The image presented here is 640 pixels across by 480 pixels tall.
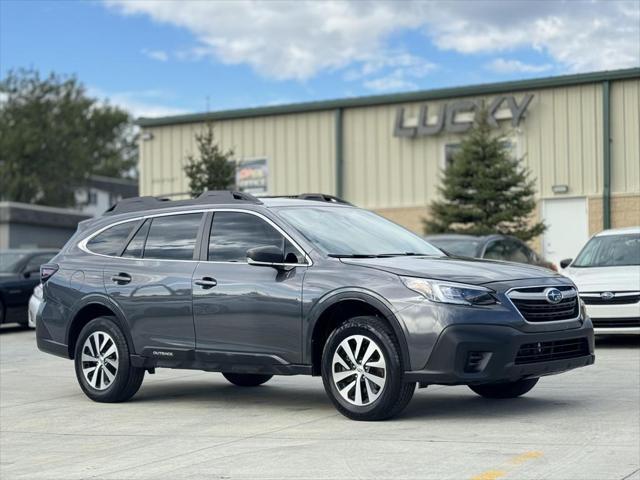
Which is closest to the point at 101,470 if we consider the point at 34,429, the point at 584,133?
the point at 34,429

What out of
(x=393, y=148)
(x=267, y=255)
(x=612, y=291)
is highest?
(x=393, y=148)

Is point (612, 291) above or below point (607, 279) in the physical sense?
below

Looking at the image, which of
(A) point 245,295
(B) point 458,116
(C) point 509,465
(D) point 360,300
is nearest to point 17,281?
(A) point 245,295

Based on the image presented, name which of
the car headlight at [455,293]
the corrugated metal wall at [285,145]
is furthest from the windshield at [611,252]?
the corrugated metal wall at [285,145]

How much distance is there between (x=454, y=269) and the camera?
8.48 metres

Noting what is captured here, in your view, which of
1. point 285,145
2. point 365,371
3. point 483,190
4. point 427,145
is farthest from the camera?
point 285,145

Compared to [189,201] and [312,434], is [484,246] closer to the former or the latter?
[189,201]

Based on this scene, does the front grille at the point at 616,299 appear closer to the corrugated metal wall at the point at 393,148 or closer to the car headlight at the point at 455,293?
the car headlight at the point at 455,293

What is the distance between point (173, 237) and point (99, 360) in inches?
52.7

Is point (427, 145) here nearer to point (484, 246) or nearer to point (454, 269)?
point (484, 246)

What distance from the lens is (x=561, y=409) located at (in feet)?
29.2

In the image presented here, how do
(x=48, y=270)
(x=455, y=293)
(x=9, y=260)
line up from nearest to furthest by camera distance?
(x=455, y=293) < (x=48, y=270) < (x=9, y=260)

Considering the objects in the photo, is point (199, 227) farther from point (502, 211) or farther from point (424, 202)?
point (424, 202)

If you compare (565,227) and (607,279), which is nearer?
(607,279)
